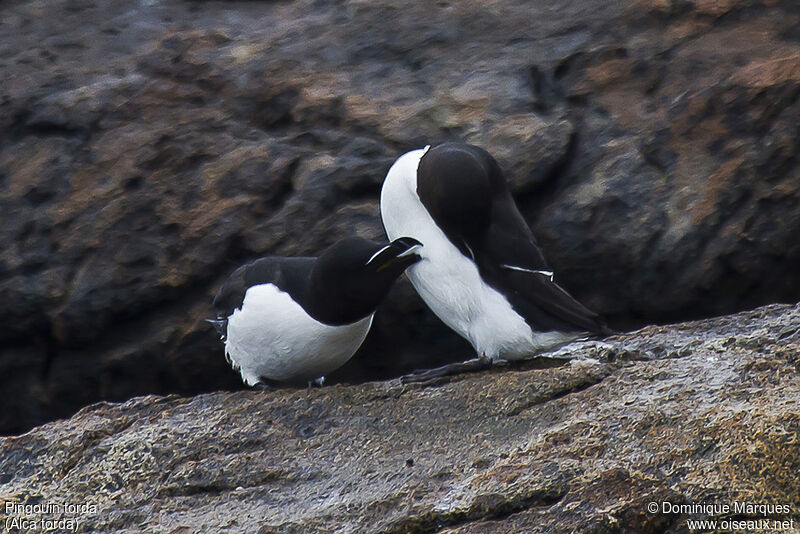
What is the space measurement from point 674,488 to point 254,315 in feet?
6.83

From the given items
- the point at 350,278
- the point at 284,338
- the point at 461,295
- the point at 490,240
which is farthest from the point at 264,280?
the point at 490,240

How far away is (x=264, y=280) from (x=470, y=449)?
1.46 m

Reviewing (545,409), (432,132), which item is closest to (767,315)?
(545,409)

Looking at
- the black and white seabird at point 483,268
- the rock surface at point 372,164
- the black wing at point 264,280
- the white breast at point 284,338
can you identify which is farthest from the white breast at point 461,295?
the rock surface at point 372,164

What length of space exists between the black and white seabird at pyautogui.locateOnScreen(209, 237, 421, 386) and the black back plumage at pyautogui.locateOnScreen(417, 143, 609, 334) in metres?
0.21

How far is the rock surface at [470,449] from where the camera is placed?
3.42m

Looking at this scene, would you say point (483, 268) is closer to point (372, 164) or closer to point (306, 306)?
point (306, 306)

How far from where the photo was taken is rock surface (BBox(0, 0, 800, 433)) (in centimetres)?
603

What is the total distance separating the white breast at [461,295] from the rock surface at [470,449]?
139 mm

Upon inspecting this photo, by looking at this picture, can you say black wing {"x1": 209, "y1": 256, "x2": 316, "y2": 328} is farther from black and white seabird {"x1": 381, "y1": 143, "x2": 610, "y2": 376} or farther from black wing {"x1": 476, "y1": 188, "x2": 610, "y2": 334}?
black wing {"x1": 476, "y1": 188, "x2": 610, "y2": 334}

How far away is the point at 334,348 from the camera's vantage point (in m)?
4.90

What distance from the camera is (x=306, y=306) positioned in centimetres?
480

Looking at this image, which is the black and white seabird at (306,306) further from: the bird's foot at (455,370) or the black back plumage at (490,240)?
the bird's foot at (455,370)

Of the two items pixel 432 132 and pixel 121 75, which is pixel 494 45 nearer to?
pixel 432 132
